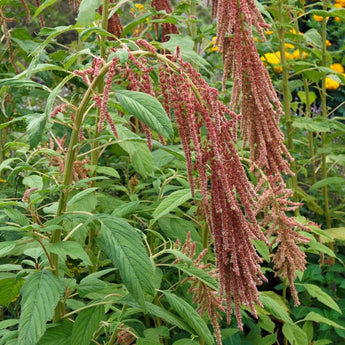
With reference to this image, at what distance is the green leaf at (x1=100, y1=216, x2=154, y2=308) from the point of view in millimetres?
1168

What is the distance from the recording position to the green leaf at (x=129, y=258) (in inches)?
46.0

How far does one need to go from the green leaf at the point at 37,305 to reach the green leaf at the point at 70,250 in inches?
2.9

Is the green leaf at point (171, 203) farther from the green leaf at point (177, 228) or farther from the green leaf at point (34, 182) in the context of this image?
the green leaf at point (34, 182)

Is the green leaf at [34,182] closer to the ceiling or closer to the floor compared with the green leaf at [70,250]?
closer to the floor

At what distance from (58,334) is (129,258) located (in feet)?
1.27

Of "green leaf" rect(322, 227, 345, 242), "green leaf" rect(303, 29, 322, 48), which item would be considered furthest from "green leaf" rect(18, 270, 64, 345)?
"green leaf" rect(303, 29, 322, 48)

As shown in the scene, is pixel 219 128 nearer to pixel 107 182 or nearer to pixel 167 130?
pixel 167 130

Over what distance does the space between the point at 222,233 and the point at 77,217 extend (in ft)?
1.37

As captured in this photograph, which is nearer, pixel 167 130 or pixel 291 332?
pixel 167 130

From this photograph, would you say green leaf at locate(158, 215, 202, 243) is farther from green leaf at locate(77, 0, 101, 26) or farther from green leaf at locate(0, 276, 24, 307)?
green leaf at locate(77, 0, 101, 26)

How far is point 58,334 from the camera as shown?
1.39 metres

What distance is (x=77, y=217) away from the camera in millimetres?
1369

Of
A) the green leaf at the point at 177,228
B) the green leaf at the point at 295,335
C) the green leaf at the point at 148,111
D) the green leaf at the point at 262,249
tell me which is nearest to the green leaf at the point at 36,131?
the green leaf at the point at 148,111

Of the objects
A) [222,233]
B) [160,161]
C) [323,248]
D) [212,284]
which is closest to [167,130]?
[222,233]
